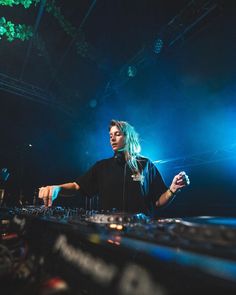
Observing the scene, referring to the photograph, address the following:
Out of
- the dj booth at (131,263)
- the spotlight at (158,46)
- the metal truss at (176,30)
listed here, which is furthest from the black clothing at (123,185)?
the spotlight at (158,46)

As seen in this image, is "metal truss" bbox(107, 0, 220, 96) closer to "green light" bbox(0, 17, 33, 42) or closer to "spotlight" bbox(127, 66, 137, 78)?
"spotlight" bbox(127, 66, 137, 78)

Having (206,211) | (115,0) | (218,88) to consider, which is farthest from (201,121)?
(115,0)

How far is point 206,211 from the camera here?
19.4ft

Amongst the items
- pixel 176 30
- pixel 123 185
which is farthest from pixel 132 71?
A: pixel 123 185

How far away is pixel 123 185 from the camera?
6.93 ft

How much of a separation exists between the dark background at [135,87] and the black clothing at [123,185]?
3006mm

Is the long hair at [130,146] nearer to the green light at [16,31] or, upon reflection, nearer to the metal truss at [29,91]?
the green light at [16,31]

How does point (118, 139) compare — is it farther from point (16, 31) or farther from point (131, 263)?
point (16, 31)

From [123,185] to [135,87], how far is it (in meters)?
4.54

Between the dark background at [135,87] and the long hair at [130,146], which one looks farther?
the dark background at [135,87]

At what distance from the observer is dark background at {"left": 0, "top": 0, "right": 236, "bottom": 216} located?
4.45 m

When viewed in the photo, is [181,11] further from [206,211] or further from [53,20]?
[206,211]

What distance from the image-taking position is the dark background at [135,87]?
445 cm

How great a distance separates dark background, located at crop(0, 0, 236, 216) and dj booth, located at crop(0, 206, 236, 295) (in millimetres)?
4222
